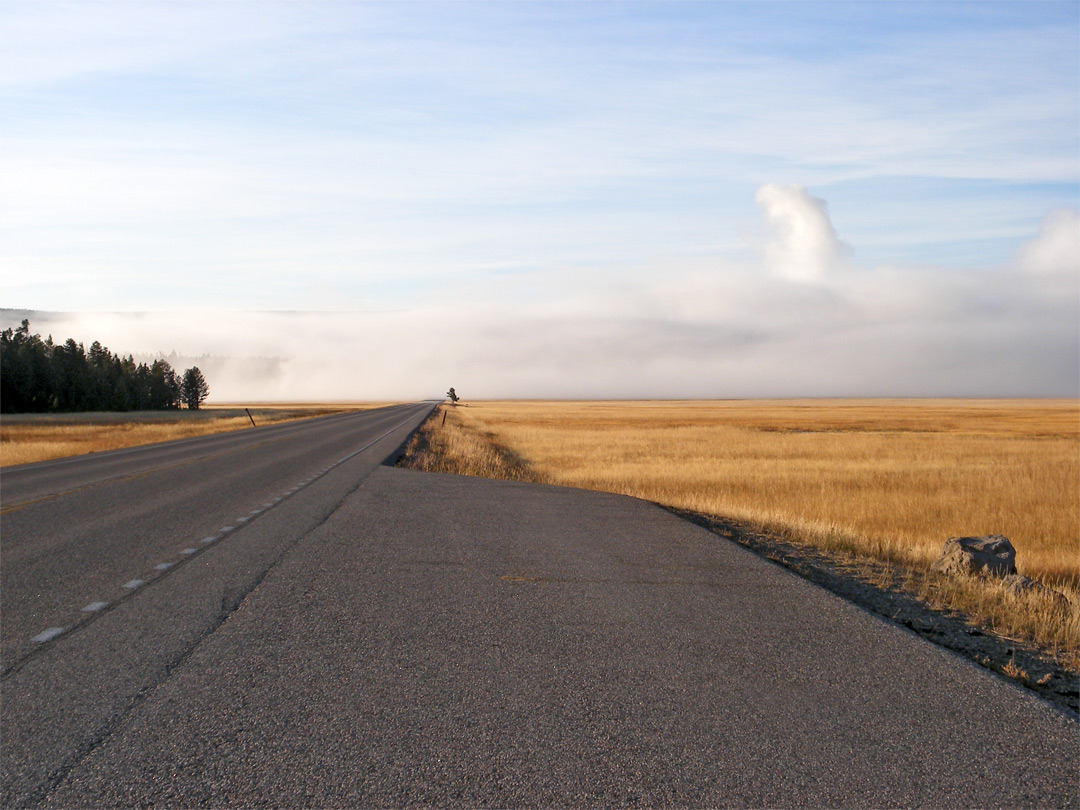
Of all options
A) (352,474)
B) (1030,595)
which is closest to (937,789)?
(1030,595)

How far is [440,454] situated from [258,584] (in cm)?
1786

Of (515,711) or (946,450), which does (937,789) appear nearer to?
(515,711)

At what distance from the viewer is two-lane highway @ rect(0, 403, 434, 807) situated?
4070 mm

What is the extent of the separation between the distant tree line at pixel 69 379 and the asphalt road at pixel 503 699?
99036 millimetres

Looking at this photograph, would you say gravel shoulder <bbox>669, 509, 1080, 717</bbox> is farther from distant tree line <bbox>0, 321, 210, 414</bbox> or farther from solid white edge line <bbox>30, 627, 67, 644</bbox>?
distant tree line <bbox>0, 321, 210, 414</bbox>

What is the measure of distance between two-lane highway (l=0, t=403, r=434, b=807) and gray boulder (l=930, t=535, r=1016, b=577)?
7.70 meters

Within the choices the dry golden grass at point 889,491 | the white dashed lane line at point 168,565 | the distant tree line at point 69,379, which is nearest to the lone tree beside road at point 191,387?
the distant tree line at point 69,379

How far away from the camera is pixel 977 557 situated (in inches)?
348

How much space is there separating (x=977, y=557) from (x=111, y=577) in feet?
30.9

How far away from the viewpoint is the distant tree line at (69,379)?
8869cm

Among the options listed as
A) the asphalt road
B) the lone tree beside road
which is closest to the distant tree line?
the lone tree beside road

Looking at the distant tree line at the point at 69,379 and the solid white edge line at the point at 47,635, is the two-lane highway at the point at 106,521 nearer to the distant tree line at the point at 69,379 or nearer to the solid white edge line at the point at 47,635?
the solid white edge line at the point at 47,635

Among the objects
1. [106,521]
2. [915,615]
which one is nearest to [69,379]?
[106,521]

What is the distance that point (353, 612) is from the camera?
5.98 m
